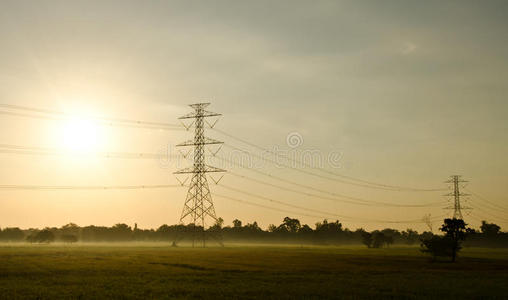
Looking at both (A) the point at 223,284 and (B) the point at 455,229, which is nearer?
(A) the point at 223,284

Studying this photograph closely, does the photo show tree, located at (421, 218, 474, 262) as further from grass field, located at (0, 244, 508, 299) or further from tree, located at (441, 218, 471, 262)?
grass field, located at (0, 244, 508, 299)

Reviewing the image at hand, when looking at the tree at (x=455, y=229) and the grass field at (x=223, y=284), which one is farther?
the tree at (x=455, y=229)

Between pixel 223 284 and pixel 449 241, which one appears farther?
pixel 449 241

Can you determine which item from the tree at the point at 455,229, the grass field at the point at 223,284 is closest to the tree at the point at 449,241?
the tree at the point at 455,229

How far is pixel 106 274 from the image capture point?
2112 inches

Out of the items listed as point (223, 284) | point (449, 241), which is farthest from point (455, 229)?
point (223, 284)

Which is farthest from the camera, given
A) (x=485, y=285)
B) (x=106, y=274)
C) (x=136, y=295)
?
(x=106, y=274)

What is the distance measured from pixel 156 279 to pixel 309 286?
1690 cm

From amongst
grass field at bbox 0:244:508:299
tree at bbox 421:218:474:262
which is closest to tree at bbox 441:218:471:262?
tree at bbox 421:218:474:262

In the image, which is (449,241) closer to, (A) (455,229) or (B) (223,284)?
(A) (455,229)

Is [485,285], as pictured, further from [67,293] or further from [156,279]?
[67,293]

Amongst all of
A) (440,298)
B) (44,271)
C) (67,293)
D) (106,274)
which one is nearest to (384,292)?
(440,298)

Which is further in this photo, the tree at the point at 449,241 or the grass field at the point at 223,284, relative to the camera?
the tree at the point at 449,241

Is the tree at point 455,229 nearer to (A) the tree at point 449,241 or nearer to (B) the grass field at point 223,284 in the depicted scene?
(A) the tree at point 449,241
